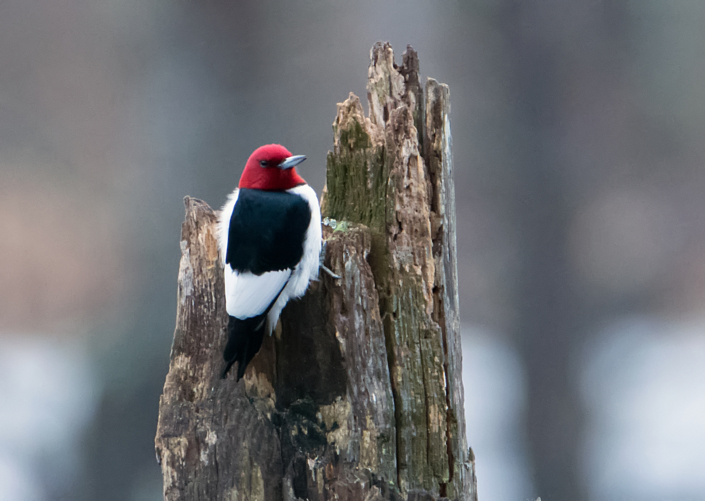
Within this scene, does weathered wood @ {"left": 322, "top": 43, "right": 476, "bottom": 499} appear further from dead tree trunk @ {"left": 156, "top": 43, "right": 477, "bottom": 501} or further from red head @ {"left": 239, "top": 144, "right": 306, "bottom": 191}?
red head @ {"left": 239, "top": 144, "right": 306, "bottom": 191}

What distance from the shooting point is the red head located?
53.7 inches

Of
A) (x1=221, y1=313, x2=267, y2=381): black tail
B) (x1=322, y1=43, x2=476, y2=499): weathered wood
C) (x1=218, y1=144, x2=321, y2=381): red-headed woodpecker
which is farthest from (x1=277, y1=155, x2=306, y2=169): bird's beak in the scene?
(x1=221, y1=313, x2=267, y2=381): black tail

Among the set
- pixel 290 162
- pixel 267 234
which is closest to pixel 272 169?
pixel 290 162

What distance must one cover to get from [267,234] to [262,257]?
5 cm

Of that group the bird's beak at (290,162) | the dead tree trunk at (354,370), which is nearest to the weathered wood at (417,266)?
the dead tree trunk at (354,370)

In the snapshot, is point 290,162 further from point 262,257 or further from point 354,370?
point 354,370

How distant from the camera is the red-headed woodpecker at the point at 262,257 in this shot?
113 cm

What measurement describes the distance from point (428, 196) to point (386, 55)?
357 millimetres

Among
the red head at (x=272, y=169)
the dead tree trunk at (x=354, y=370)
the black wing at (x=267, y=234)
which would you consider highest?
the red head at (x=272, y=169)

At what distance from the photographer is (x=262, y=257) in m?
1.23

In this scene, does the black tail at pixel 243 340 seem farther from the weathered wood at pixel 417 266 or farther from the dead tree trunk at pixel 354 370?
the weathered wood at pixel 417 266

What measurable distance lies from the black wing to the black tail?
0.37ft

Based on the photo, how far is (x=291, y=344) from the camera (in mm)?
1216

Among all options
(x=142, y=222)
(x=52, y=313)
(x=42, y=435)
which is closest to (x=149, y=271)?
(x=142, y=222)
